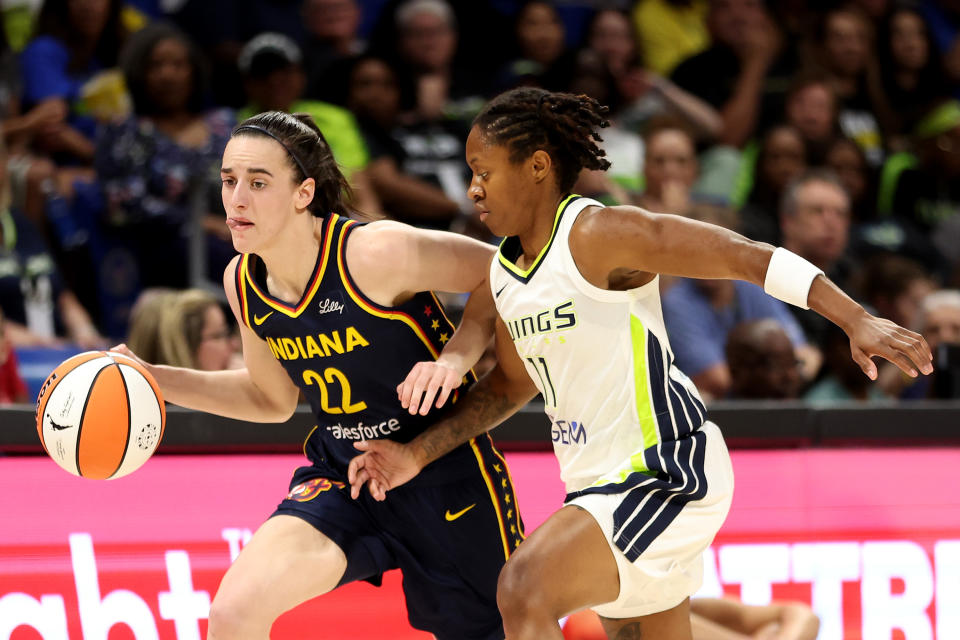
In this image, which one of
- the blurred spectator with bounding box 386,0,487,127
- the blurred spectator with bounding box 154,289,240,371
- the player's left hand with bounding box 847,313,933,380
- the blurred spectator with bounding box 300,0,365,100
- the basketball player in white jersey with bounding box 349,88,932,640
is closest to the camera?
the player's left hand with bounding box 847,313,933,380

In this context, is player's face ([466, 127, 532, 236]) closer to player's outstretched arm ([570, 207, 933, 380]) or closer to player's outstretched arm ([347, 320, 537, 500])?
player's outstretched arm ([570, 207, 933, 380])

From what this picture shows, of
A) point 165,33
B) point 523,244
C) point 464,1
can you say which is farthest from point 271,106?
point 523,244

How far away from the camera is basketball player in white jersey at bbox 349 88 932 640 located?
2.95 meters

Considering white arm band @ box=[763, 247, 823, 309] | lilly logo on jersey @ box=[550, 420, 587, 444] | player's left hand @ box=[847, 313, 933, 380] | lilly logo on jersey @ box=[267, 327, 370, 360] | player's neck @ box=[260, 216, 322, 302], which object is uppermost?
player's neck @ box=[260, 216, 322, 302]

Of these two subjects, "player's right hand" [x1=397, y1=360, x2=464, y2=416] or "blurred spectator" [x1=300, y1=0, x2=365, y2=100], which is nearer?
"player's right hand" [x1=397, y1=360, x2=464, y2=416]

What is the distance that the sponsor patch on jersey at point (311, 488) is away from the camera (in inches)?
137

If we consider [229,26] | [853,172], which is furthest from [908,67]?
[229,26]

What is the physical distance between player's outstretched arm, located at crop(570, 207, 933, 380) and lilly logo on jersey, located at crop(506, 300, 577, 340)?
4.1 inches

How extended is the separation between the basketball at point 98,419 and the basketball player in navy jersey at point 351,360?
0.21 m

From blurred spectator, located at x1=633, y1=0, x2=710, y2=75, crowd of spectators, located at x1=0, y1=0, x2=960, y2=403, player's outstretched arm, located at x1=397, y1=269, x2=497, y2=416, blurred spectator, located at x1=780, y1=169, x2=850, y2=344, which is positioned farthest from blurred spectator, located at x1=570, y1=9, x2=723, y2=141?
player's outstretched arm, located at x1=397, y1=269, x2=497, y2=416

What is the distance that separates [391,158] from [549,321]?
353 cm

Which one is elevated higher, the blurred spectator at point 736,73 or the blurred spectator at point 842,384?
the blurred spectator at point 736,73

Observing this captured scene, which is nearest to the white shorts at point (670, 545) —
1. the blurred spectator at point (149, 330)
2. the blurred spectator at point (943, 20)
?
the blurred spectator at point (149, 330)

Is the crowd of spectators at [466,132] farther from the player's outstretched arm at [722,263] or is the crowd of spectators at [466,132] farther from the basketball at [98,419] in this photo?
the player's outstretched arm at [722,263]
